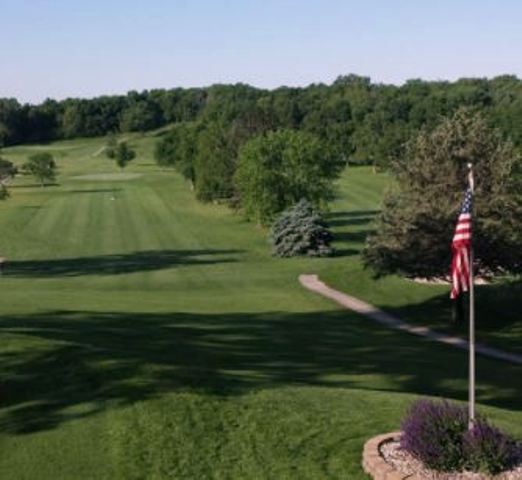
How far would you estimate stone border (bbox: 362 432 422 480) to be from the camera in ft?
38.7

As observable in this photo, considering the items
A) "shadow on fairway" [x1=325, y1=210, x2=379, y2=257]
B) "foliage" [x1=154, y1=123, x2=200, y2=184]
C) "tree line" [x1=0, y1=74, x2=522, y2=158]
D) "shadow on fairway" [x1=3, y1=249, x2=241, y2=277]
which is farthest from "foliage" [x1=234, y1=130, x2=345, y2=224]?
"tree line" [x1=0, y1=74, x2=522, y2=158]

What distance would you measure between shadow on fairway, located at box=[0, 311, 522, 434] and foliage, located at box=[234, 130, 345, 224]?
109 ft

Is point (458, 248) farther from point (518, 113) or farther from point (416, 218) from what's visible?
point (518, 113)

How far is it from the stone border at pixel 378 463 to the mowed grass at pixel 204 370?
221 mm

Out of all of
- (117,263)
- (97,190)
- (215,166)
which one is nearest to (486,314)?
(117,263)

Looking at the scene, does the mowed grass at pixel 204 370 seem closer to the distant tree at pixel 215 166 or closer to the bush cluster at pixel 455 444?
the bush cluster at pixel 455 444

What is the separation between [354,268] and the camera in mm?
44094

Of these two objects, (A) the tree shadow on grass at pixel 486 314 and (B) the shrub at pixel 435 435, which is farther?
(A) the tree shadow on grass at pixel 486 314

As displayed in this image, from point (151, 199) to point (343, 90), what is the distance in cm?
9374

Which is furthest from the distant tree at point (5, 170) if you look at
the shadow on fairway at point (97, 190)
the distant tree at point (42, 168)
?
the shadow on fairway at point (97, 190)

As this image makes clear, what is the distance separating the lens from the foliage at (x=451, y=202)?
31.0 meters

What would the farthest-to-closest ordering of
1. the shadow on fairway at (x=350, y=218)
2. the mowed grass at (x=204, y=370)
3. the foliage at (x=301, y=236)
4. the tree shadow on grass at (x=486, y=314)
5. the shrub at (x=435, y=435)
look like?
the shadow on fairway at (x=350, y=218)
the foliage at (x=301, y=236)
the tree shadow on grass at (x=486, y=314)
the mowed grass at (x=204, y=370)
the shrub at (x=435, y=435)

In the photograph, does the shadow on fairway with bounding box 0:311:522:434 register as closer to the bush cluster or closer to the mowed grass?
the mowed grass

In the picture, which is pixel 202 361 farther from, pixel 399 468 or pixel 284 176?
pixel 284 176
